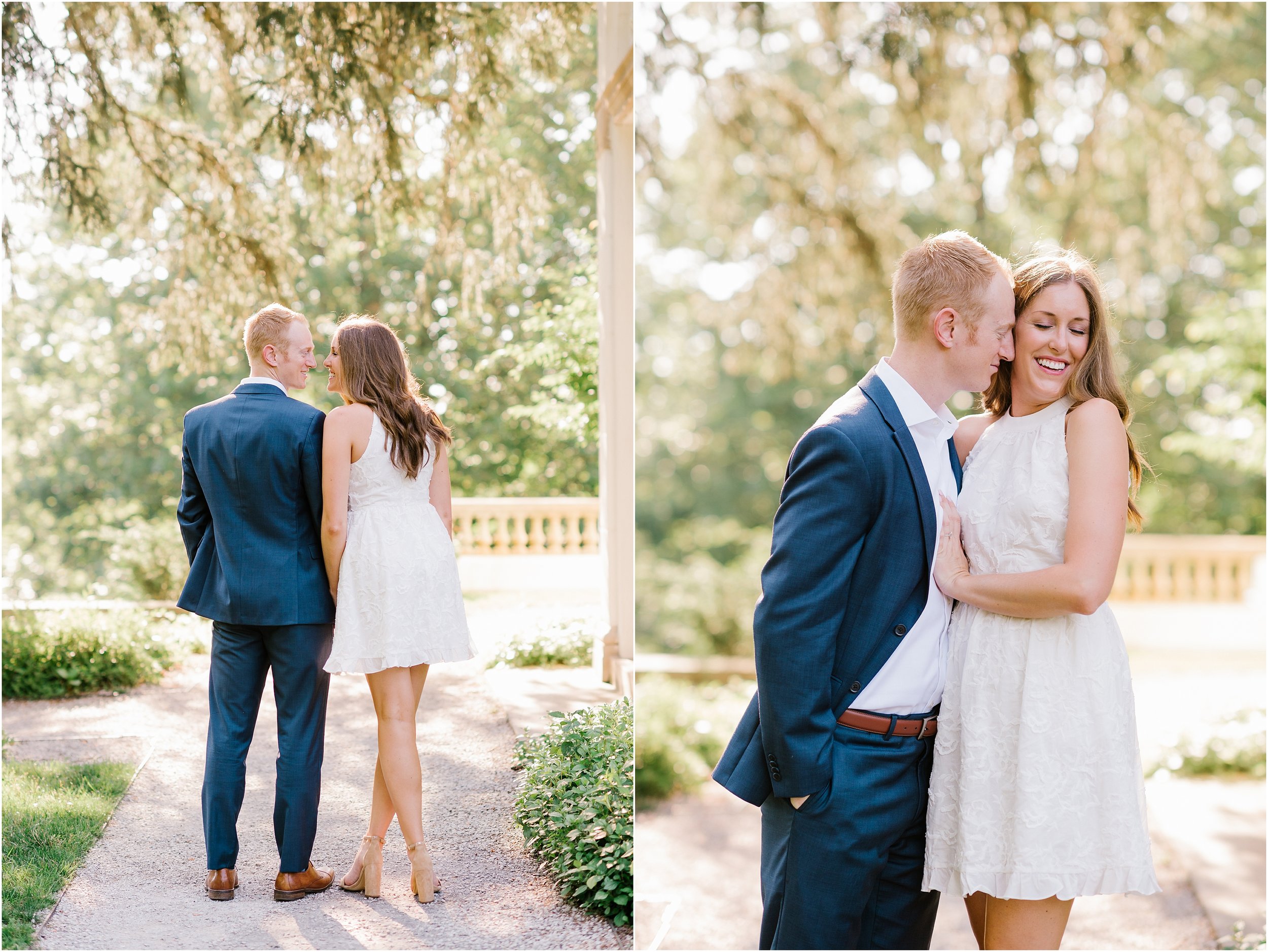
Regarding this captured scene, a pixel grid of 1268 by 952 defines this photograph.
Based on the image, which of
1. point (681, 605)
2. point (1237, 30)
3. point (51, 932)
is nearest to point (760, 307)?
point (681, 605)

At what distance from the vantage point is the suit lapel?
2090 mm

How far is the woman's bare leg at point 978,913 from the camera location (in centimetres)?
232

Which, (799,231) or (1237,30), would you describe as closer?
(799,231)

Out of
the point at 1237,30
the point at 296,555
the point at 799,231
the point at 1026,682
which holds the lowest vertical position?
the point at 1026,682

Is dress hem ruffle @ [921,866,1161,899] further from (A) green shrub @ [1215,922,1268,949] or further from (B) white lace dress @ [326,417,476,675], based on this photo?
(A) green shrub @ [1215,922,1268,949]

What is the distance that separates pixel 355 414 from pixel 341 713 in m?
0.93

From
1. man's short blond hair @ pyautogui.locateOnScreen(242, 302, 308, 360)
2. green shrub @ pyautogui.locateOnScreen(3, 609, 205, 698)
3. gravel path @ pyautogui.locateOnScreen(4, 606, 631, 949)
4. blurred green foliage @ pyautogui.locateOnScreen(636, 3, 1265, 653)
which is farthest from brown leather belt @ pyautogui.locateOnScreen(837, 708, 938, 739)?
blurred green foliage @ pyautogui.locateOnScreen(636, 3, 1265, 653)

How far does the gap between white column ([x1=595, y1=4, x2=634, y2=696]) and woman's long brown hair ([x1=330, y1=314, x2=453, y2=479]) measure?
631mm

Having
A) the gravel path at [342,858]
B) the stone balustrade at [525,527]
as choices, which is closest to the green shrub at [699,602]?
the stone balustrade at [525,527]

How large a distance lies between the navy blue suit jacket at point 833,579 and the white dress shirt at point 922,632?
0.04 meters

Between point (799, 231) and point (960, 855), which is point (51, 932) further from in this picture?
point (799, 231)

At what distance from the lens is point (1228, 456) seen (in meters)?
9.38

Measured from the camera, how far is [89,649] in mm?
3828

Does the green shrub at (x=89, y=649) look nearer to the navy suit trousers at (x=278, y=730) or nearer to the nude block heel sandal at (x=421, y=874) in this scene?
the navy suit trousers at (x=278, y=730)
